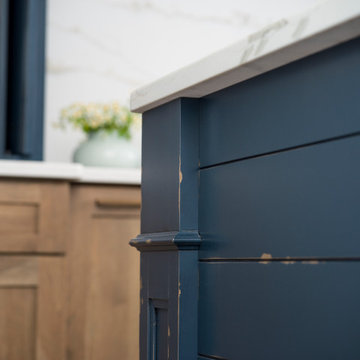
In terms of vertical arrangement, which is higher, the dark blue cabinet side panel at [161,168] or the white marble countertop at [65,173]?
the white marble countertop at [65,173]

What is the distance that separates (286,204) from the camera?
0.75m

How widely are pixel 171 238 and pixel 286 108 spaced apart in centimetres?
26

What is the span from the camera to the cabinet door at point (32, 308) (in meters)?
2.12

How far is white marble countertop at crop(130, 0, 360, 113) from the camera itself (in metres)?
0.63

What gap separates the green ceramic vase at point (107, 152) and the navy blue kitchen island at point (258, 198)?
1533 millimetres

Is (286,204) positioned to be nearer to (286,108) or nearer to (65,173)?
(286,108)

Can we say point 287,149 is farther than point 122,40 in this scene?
No

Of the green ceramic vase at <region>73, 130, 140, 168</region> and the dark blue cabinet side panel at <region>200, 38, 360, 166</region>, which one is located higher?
the green ceramic vase at <region>73, 130, 140, 168</region>

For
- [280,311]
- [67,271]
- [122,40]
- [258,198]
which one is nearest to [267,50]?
[258,198]

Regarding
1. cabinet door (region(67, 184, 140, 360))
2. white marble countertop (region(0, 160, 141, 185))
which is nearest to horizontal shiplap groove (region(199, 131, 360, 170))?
white marble countertop (region(0, 160, 141, 185))

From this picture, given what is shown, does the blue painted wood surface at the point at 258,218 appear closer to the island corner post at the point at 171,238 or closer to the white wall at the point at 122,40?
the island corner post at the point at 171,238

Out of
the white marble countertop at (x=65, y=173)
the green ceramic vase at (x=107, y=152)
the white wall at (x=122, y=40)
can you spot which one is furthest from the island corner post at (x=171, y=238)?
the white wall at (x=122, y=40)

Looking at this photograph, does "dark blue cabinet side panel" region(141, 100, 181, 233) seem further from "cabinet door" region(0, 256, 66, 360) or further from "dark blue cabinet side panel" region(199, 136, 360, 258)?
"cabinet door" region(0, 256, 66, 360)

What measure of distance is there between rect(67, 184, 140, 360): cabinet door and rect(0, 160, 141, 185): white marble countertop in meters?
0.04
